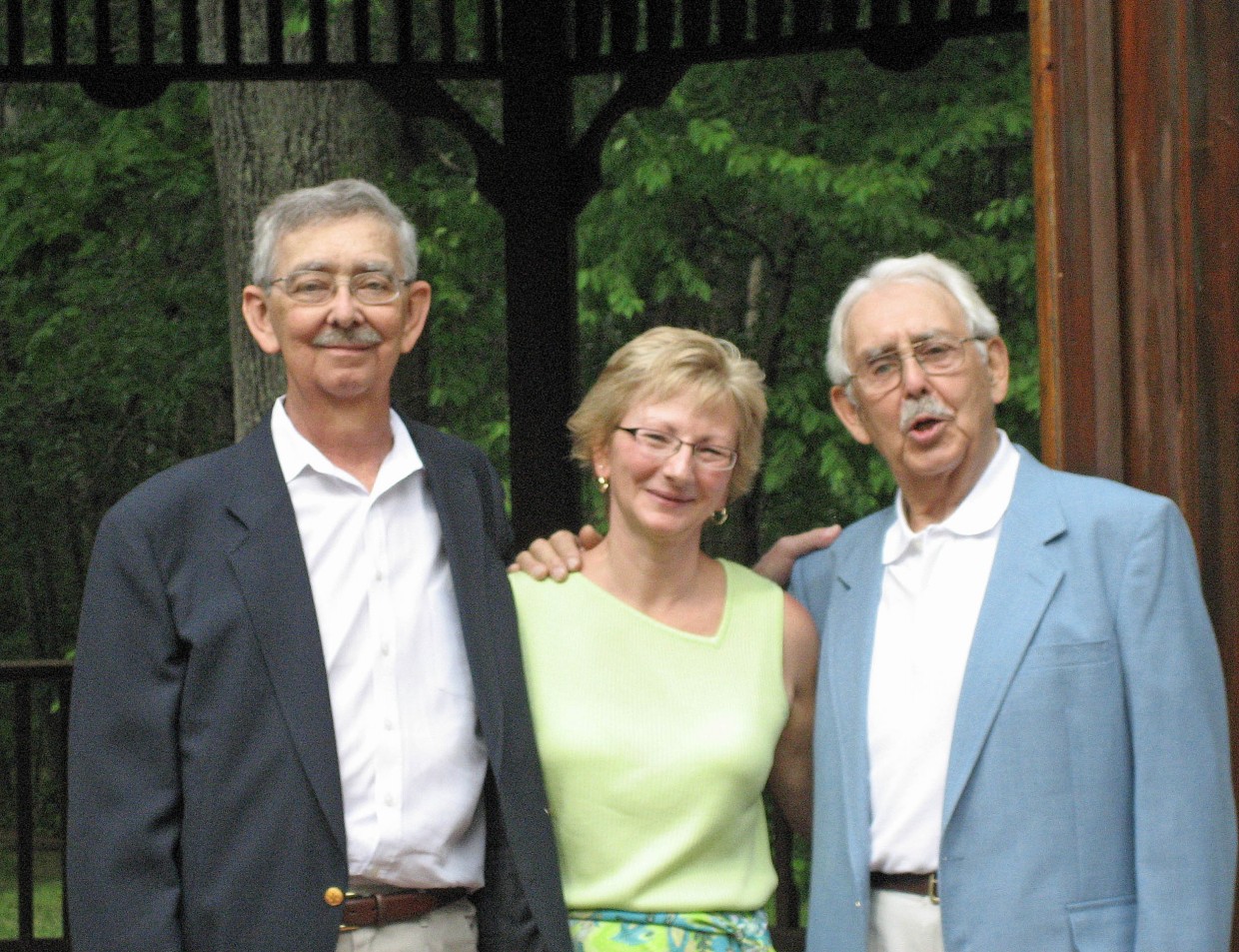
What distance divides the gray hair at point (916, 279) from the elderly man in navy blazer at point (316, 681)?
671 millimetres

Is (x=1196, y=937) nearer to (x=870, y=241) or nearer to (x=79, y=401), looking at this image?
(x=870, y=241)

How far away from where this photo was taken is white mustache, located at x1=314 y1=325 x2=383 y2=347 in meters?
2.78

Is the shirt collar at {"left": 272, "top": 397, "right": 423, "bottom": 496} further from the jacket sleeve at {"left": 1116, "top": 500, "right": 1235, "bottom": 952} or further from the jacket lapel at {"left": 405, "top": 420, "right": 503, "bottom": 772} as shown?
the jacket sleeve at {"left": 1116, "top": 500, "right": 1235, "bottom": 952}

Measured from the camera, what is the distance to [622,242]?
11.1 meters

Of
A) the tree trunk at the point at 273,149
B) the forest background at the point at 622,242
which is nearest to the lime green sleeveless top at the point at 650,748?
the tree trunk at the point at 273,149

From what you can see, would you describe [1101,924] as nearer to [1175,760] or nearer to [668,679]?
[1175,760]

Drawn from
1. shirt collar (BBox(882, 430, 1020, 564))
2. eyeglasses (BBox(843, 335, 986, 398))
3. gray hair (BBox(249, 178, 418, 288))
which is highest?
gray hair (BBox(249, 178, 418, 288))

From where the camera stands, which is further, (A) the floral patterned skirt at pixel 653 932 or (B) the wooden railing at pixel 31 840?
(B) the wooden railing at pixel 31 840

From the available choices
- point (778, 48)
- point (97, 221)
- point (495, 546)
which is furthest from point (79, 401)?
point (495, 546)

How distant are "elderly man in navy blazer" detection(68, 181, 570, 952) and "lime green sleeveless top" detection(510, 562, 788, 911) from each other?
11cm

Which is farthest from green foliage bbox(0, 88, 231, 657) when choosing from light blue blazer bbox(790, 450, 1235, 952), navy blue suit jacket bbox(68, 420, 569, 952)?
light blue blazer bbox(790, 450, 1235, 952)

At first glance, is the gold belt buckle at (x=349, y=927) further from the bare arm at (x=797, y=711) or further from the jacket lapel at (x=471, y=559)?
the bare arm at (x=797, y=711)

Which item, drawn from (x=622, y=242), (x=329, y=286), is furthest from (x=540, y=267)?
(x=622, y=242)

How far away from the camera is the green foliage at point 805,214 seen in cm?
1030
